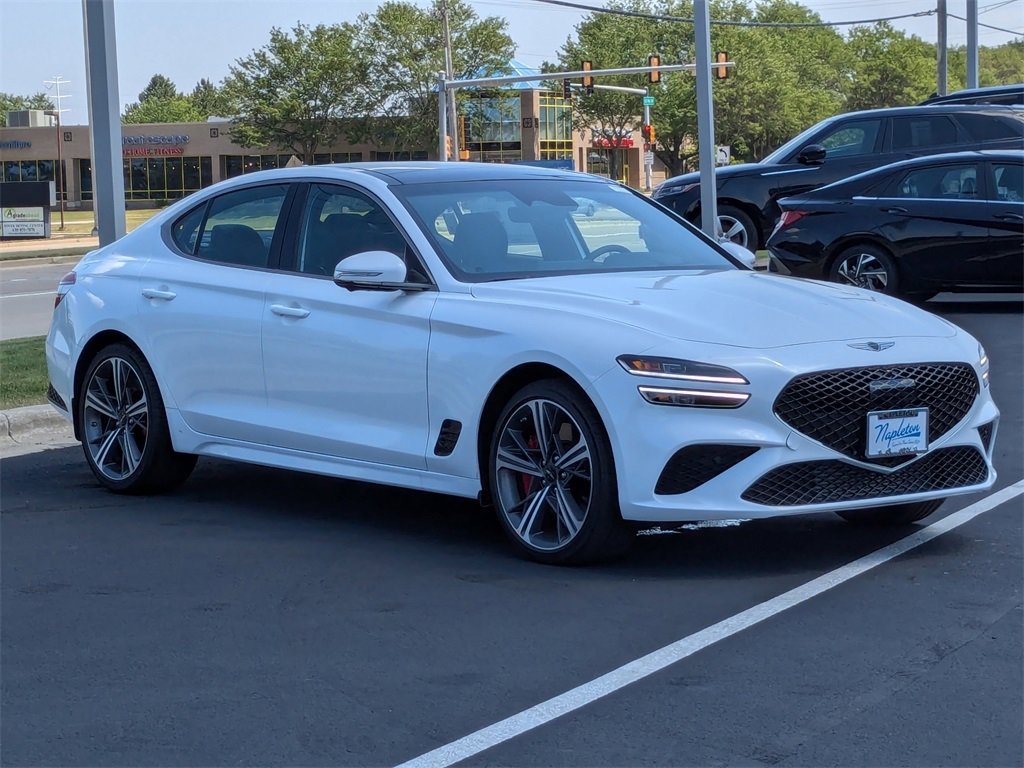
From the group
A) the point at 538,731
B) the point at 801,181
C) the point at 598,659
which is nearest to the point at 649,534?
the point at 598,659

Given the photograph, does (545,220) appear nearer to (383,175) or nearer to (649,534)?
(383,175)

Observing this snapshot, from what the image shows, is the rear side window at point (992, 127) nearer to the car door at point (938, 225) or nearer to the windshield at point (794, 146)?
the windshield at point (794, 146)

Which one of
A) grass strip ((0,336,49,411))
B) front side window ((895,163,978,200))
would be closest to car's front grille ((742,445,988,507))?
grass strip ((0,336,49,411))

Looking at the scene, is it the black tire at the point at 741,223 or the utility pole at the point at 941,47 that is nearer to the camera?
the black tire at the point at 741,223

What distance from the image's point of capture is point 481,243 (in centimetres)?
676

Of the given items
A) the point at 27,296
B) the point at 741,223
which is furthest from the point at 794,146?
the point at 27,296

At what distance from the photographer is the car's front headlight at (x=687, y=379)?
→ 557cm

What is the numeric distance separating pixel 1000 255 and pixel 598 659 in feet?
34.1

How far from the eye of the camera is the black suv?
1788cm

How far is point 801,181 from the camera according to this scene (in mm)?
18188

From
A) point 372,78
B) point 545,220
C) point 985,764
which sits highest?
point 372,78

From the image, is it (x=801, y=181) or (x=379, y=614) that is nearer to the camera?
(x=379, y=614)

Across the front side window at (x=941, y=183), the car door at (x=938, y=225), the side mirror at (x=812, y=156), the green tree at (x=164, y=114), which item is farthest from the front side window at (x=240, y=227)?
the green tree at (x=164, y=114)

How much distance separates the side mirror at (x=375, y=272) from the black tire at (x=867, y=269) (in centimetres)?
896
